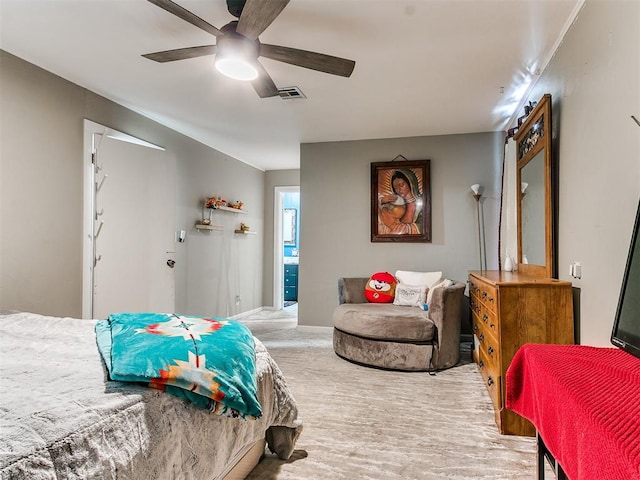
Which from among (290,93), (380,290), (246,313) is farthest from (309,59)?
(246,313)

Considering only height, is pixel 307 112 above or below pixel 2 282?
above

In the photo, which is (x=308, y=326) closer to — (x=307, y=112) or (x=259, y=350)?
(x=307, y=112)

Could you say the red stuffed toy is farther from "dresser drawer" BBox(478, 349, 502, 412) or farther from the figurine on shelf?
the figurine on shelf

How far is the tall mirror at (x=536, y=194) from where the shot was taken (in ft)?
8.27

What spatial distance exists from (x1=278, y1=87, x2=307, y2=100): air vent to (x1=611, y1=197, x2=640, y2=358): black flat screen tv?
2719 mm

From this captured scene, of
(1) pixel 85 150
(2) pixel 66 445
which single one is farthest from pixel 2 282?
(2) pixel 66 445

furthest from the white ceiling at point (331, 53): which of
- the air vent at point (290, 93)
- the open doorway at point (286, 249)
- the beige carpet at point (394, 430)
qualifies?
the open doorway at point (286, 249)

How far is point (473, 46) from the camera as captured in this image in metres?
2.65

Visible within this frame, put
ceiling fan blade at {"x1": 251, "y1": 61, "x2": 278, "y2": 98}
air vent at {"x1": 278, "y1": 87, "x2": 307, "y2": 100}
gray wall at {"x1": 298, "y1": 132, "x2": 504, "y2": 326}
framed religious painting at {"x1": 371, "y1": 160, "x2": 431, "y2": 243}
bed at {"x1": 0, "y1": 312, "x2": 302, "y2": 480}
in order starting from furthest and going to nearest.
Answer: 1. framed religious painting at {"x1": 371, "y1": 160, "x2": 431, "y2": 243}
2. gray wall at {"x1": 298, "y1": 132, "x2": 504, "y2": 326}
3. air vent at {"x1": 278, "y1": 87, "x2": 307, "y2": 100}
4. ceiling fan blade at {"x1": 251, "y1": 61, "x2": 278, "y2": 98}
5. bed at {"x1": 0, "y1": 312, "x2": 302, "y2": 480}

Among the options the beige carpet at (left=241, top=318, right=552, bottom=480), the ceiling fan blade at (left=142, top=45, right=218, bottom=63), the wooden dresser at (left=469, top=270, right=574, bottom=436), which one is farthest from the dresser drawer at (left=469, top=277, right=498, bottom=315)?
the ceiling fan blade at (left=142, top=45, right=218, bottom=63)

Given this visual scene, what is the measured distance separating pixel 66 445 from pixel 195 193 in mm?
4355

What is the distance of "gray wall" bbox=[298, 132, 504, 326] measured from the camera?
4.58 metres

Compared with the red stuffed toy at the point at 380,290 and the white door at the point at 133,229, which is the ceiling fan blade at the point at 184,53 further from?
the red stuffed toy at the point at 380,290

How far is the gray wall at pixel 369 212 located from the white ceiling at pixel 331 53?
398mm
